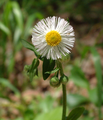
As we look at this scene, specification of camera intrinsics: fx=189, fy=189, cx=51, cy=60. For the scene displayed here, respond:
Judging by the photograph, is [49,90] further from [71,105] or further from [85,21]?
[85,21]

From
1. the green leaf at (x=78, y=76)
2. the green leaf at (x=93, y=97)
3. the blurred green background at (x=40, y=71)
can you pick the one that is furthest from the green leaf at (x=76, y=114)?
the green leaf at (x=78, y=76)

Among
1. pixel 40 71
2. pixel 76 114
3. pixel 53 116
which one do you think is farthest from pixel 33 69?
pixel 40 71

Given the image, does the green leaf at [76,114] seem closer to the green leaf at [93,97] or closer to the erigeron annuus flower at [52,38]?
the erigeron annuus flower at [52,38]

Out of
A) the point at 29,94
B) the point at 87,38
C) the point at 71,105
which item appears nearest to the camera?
the point at 71,105

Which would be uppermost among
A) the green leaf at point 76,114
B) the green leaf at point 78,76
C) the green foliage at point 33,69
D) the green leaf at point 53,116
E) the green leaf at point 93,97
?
the green leaf at point 78,76

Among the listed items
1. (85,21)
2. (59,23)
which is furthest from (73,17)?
(59,23)

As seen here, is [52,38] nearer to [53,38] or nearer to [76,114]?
[53,38]

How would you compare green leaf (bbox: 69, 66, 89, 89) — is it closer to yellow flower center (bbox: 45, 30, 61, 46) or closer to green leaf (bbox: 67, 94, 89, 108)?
green leaf (bbox: 67, 94, 89, 108)
